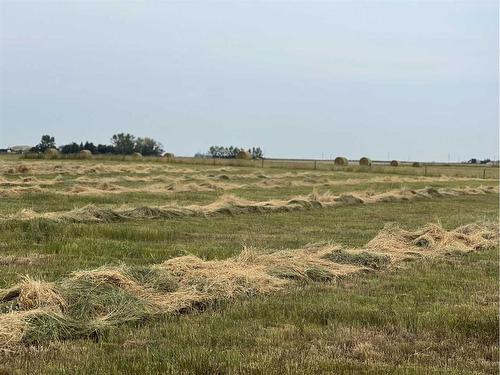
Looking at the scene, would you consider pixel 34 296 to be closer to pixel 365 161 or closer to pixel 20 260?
pixel 20 260

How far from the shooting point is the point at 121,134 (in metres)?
123

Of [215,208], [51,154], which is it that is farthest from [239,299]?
[51,154]

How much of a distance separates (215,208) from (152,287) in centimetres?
1020

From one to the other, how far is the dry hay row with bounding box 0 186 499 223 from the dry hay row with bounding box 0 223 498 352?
228 inches

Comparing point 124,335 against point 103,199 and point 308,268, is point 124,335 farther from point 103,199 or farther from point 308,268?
point 103,199

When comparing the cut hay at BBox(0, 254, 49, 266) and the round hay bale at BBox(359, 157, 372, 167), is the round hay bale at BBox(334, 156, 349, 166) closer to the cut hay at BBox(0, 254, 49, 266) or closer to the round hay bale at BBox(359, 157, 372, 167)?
the round hay bale at BBox(359, 157, 372, 167)

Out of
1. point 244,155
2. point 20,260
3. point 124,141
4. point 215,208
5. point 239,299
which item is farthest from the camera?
point 124,141

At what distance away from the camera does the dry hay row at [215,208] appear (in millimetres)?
13641

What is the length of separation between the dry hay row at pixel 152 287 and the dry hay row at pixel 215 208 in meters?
5.80

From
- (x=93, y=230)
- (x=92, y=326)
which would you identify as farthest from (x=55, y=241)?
(x=92, y=326)

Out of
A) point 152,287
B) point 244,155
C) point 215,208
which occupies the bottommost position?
point 152,287

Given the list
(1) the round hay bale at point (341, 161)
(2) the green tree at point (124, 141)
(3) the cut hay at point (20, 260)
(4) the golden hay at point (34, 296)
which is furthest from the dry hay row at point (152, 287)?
(2) the green tree at point (124, 141)

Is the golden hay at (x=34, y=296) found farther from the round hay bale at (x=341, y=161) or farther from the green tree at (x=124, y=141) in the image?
the green tree at (x=124, y=141)

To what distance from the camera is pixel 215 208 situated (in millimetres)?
17359
